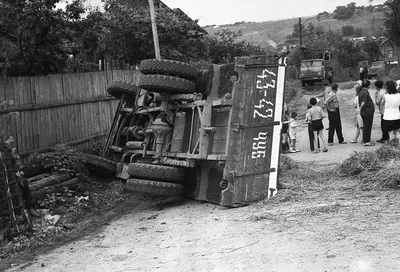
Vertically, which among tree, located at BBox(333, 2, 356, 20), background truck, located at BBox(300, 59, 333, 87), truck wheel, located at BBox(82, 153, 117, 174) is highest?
tree, located at BBox(333, 2, 356, 20)

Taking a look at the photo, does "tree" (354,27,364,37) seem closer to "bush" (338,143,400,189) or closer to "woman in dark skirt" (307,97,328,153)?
"woman in dark skirt" (307,97,328,153)

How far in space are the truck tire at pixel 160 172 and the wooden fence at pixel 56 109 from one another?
92.9 inches

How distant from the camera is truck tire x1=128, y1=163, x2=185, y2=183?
298 inches

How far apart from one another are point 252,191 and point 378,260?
3001 mm

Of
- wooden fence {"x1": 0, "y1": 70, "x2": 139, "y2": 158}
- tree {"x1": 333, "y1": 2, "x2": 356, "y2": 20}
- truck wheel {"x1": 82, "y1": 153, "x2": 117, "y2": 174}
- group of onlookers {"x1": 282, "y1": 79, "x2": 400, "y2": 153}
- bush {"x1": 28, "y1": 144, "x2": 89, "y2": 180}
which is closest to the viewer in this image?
bush {"x1": 28, "y1": 144, "x2": 89, "y2": 180}

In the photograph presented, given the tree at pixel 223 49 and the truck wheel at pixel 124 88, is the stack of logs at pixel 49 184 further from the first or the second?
the tree at pixel 223 49

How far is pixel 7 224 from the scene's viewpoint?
6.34 m

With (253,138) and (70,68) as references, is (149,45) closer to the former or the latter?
(70,68)

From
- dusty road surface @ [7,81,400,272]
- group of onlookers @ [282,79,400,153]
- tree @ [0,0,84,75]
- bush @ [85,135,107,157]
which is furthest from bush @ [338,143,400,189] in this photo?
tree @ [0,0,84,75]

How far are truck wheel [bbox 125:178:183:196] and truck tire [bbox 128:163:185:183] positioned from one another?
111mm

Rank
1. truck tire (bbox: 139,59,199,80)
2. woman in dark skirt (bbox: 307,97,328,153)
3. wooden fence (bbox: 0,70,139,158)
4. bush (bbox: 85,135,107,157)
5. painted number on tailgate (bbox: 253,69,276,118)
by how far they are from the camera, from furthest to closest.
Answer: woman in dark skirt (bbox: 307,97,328,153) < bush (bbox: 85,135,107,157) < wooden fence (bbox: 0,70,139,158) < truck tire (bbox: 139,59,199,80) < painted number on tailgate (bbox: 253,69,276,118)

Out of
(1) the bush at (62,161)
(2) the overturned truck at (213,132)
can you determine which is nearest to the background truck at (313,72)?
(1) the bush at (62,161)

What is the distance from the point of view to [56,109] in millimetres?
10477

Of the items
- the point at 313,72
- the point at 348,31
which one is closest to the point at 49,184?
the point at 313,72
